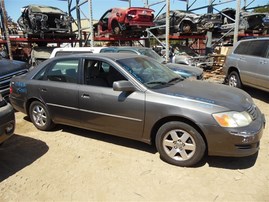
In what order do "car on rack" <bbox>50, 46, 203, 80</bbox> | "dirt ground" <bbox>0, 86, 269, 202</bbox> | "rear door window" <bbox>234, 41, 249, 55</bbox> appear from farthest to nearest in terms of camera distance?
"rear door window" <bbox>234, 41, 249, 55</bbox> → "car on rack" <bbox>50, 46, 203, 80</bbox> → "dirt ground" <bbox>0, 86, 269, 202</bbox>

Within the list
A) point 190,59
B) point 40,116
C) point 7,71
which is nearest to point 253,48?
point 190,59

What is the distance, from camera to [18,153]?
160 inches

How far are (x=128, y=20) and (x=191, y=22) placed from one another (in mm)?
3293

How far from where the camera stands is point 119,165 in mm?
3572

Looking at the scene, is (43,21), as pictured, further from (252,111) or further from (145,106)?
(252,111)

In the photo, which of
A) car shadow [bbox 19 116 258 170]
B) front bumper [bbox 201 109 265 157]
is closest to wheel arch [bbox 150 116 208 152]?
front bumper [bbox 201 109 265 157]

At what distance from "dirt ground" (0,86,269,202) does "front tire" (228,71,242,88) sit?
3.55 m

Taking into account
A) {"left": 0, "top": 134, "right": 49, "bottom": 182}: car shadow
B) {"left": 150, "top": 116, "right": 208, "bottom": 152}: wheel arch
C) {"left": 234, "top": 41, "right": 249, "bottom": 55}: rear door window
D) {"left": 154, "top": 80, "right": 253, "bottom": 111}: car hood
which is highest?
{"left": 234, "top": 41, "right": 249, "bottom": 55}: rear door window

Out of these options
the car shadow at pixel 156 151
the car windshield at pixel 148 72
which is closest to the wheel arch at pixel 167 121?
the car shadow at pixel 156 151

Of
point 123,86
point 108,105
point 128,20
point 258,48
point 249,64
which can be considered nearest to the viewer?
point 123,86

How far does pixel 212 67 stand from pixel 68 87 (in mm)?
9080

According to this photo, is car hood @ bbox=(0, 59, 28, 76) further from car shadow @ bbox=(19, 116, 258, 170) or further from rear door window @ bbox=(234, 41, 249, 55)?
rear door window @ bbox=(234, 41, 249, 55)

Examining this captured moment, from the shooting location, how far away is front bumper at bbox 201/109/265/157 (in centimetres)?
312

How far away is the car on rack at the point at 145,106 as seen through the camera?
3.20 meters
